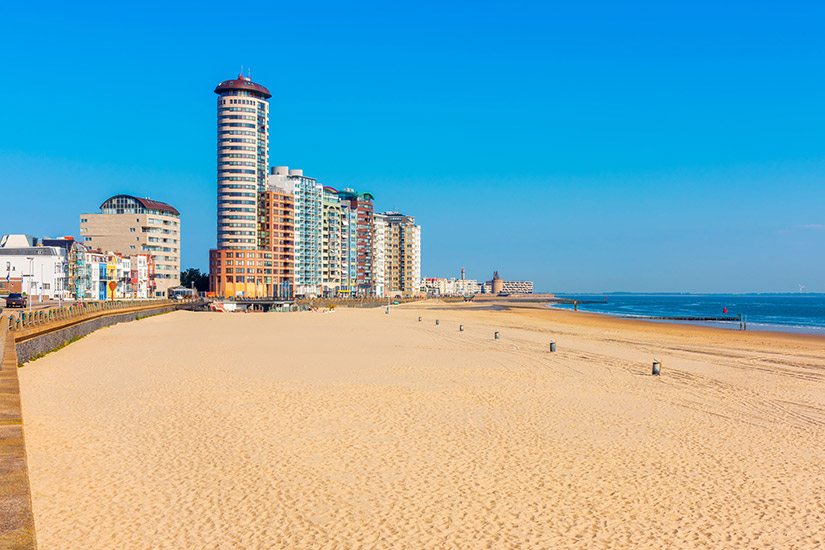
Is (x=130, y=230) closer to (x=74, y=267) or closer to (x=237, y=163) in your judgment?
(x=237, y=163)

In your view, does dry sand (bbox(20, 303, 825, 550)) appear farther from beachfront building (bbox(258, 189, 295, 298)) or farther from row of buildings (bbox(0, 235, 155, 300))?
beachfront building (bbox(258, 189, 295, 298))

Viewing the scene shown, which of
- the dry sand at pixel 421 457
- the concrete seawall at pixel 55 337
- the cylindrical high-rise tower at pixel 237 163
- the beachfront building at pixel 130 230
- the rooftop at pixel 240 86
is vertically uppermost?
the rooftop at pixel 240 86

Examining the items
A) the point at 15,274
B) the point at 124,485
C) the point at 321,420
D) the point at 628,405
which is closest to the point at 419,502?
the point at 124,485

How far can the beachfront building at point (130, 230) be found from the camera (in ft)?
474

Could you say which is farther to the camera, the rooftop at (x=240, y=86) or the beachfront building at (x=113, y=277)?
the rooftop at (x=240, y=86)

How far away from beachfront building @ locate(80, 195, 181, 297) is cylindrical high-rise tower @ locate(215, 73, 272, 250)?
49.9 ft

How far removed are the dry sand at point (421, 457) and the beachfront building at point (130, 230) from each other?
429 ft

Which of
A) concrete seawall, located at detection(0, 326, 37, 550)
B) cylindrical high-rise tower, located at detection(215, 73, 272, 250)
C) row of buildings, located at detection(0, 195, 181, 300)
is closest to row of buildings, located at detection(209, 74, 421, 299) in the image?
cylindrical high-rise tower, located at detection(215, 73, 272, 250)

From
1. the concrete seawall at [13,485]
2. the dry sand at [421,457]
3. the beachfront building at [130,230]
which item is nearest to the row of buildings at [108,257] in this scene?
the beachfront building at [130,230]

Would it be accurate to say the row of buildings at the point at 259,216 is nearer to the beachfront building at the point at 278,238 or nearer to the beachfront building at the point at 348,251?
the beachfront building at the point at 278,238

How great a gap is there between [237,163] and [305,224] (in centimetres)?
2982

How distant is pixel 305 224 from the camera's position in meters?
174

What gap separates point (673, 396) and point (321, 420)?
1195cm

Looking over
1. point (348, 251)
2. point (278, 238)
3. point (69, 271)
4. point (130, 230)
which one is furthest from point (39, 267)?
point (348, 251)
